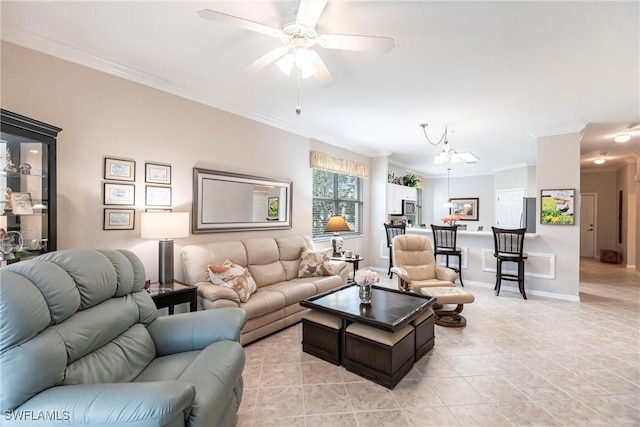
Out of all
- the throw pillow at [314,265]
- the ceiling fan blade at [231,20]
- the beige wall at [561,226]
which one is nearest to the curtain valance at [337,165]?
the throw pillow at [314,265]

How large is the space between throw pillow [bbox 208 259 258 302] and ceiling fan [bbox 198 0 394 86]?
187 cm

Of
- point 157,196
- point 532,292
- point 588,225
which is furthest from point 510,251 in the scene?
point 588,225

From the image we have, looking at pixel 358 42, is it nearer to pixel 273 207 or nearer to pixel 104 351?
pixel 104 351

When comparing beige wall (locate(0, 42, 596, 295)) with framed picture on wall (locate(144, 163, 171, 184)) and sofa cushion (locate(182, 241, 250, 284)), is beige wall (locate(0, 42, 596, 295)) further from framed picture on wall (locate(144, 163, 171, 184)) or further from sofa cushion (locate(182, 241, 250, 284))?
sofa cushion (locate(182, 241, 250, 284))

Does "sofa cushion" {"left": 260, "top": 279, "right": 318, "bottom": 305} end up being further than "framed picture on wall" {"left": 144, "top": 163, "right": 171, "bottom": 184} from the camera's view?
Yes

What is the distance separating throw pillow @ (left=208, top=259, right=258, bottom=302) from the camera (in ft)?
9.20

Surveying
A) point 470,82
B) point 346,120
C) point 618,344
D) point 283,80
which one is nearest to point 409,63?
A: point 470,82

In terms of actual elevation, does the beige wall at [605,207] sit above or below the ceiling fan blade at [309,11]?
below

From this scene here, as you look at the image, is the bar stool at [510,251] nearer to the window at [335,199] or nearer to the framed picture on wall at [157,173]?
the window at [335,199]

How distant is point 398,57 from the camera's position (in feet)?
8.04

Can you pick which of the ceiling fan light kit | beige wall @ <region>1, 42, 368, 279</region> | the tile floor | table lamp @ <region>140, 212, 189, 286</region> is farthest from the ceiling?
the tile floor

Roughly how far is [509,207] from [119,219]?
891 cm

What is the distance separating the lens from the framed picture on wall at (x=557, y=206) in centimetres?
427

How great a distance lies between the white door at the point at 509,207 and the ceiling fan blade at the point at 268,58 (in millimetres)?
7860
